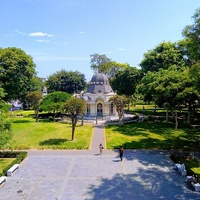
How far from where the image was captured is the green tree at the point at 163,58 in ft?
169

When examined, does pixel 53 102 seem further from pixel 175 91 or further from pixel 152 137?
pixel 175 91

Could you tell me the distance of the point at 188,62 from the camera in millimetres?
54188

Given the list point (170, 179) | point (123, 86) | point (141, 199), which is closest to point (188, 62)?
point (123, 86)

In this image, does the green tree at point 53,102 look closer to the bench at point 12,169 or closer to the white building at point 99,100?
the white building at point 99,100

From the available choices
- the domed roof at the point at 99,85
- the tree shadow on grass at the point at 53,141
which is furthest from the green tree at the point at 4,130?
the domed roof at the point at 99,85

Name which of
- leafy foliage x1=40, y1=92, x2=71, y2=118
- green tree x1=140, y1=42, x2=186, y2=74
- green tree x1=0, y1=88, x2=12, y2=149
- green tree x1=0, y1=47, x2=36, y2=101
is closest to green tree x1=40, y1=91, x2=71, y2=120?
leafy foliage x1=40, y1=92, x2=71, y2=118

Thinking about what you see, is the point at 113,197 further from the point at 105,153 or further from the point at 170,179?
the point at 105,153

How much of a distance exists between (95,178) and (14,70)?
120ft

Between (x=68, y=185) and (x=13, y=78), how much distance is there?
3697 centimetres

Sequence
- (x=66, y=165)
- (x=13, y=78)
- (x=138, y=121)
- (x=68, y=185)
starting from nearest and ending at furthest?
1. (x=68, y=185)
2. (x=66, y=165)
3. (x=138, y=121)
4. (x=13, y=78)

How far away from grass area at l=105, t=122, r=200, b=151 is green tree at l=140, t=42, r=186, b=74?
14673 millimetres

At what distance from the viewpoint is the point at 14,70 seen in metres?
50.6

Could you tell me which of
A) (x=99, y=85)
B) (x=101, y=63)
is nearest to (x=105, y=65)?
(x=101, y=63)

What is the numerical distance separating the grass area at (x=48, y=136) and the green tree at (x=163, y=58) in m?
20.2
